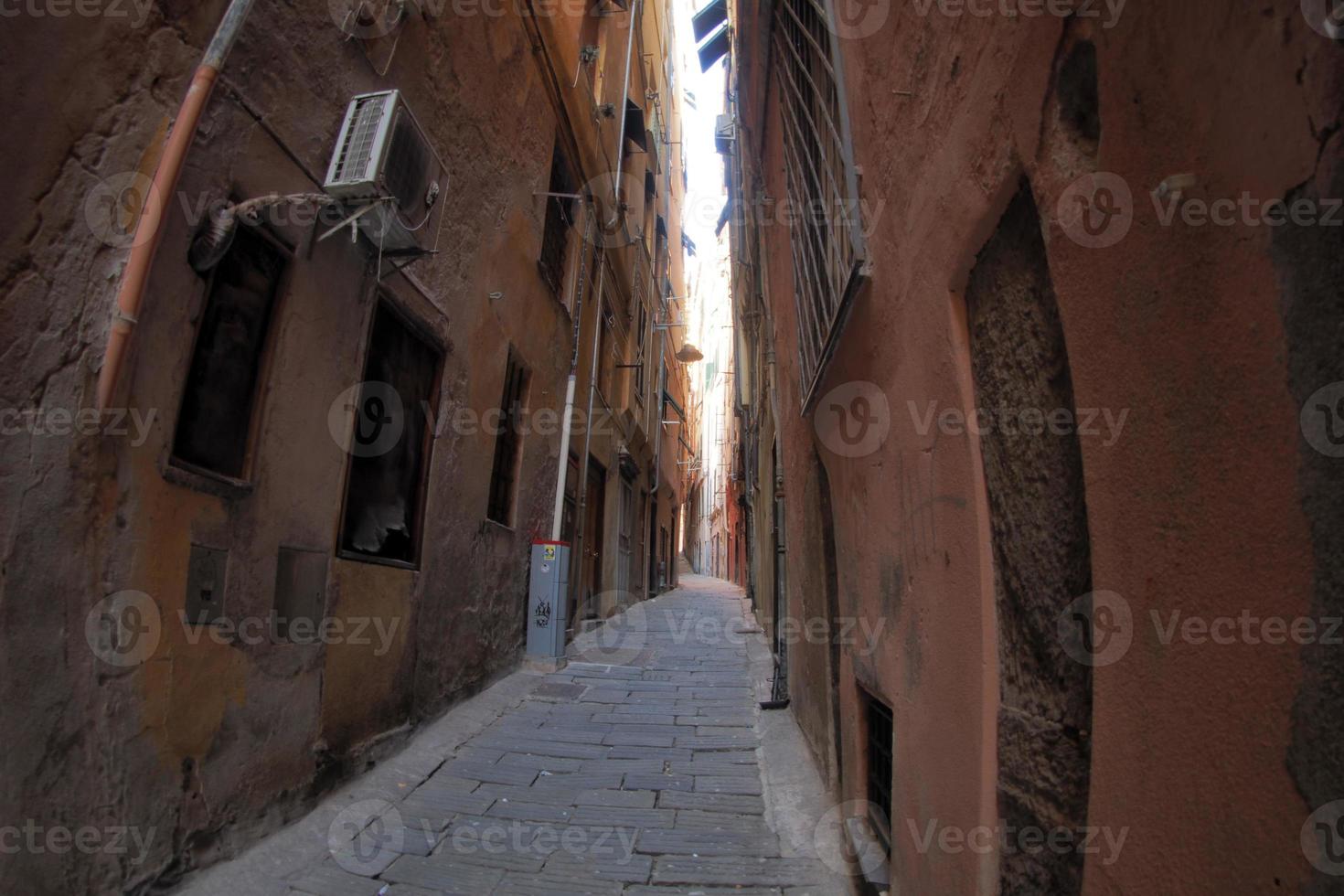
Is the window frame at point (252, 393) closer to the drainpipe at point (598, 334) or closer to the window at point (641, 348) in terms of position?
the drainpipe at point (598, 334)

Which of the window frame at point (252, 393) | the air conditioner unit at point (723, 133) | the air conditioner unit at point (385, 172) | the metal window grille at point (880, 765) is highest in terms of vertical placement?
the air conditioner unit at point (723, 133)

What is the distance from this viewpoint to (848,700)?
3379 mm

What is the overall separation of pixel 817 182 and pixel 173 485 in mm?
3348

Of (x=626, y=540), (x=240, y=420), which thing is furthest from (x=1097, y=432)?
(x=626, y=540)

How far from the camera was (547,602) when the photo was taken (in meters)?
7.27

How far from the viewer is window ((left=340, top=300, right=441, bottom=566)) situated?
421cm

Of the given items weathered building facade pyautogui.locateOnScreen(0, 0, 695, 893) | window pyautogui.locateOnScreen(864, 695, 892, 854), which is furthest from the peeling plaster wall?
window pyautogui.locateOnScreen(864, 695, 892, 854)

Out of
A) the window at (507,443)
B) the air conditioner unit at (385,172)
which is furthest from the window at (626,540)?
the air conditioner unit at (385,172)

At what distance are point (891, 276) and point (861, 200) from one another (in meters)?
0.48

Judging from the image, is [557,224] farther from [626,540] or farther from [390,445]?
[626,540]

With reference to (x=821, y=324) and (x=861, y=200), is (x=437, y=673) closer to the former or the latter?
(x=821, y=324)

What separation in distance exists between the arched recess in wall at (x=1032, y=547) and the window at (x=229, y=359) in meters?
2.92

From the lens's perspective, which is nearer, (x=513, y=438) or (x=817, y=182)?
(x=817, y=182)

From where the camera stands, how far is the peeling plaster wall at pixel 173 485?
2.13 meters
